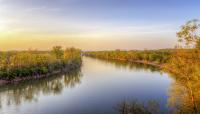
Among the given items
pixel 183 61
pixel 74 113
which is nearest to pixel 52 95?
pixel 74 113

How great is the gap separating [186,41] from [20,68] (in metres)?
30.6

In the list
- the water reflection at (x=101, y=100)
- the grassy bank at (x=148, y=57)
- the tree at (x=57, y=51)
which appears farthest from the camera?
the tree at (x=57, y=51)

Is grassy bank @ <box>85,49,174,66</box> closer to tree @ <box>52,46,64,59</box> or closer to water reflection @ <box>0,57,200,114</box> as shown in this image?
tree @ <box>52,46,64,59</box>

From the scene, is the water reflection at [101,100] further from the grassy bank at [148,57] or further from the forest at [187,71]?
the grassy bank at [148,57]

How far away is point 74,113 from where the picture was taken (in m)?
16.3

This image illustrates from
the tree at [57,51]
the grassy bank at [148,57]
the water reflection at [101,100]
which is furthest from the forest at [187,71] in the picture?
the tree at [57,51]

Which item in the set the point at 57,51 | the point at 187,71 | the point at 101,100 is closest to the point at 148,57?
the point at 57,51

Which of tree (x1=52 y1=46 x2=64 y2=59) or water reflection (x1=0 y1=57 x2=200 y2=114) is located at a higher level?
tree (x1=52 y1=46 x2=64 y2=59)

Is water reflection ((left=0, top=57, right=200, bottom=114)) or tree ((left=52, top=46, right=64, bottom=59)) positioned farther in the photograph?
tree ((left=52, top=46, right=64, bottom=59))

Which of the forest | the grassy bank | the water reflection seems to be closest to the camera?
the forest

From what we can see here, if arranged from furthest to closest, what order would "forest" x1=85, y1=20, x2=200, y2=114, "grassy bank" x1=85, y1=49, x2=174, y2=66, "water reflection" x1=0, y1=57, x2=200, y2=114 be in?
"grassy bank" x1=85, y1=49, x2=174, y2=66 → "water reflection" x1=0, y1=57, x2=200, y2=114 → "forest" x1=85, y1=20, x2=200, y2=114

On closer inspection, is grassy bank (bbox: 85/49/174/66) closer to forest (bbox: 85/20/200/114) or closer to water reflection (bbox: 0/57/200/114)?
water reflection (bbox: 0/57/200/114)

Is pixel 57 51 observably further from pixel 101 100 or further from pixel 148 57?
pixel 101 100

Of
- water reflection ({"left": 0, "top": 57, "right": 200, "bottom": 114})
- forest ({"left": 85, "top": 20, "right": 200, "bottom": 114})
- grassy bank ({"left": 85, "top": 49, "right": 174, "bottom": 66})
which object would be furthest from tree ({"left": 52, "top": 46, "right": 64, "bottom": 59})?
forest ({"left": 85, "top": 20, "right": 200, "bottom": 114})
